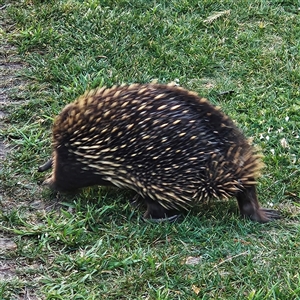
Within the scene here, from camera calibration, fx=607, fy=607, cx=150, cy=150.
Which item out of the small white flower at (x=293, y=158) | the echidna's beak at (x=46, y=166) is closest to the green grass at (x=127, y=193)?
Result: the small white flower at (x=293, y=158)

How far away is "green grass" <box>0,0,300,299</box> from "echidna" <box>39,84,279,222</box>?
0.58 feet

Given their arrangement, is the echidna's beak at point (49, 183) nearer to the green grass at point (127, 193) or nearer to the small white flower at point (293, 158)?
the green grass at point (127, 193)

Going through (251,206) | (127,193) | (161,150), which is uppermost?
(161,150)

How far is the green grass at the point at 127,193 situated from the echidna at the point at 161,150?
18 cm

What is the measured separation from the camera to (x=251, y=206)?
3754 millimetres

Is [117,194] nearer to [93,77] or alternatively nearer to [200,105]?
[200,105]

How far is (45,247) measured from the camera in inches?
136

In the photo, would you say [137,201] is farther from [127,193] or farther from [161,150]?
[161,150]

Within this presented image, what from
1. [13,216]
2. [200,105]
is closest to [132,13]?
[200,105]

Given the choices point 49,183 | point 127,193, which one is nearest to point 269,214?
point 127,193

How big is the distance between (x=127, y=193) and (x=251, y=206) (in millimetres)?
811

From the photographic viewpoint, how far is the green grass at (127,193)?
3271mm

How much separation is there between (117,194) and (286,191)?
1127 millimetres

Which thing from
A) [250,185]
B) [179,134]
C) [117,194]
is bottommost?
[117,194]
